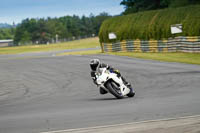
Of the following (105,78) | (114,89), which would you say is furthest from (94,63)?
(114,89)

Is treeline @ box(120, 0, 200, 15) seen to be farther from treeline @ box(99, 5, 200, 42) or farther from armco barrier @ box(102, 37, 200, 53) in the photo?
armco barrier @ box(102, 37, 200, 53)

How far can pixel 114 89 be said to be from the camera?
1285 cm

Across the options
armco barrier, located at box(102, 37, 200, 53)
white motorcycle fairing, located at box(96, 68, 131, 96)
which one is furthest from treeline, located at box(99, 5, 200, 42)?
white motorcycle fairing, located at box(96, 68, 131, 96)

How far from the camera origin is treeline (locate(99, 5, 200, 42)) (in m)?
36.8

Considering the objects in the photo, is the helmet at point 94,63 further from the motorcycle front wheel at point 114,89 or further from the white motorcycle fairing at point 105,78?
the motorcycle front wheel at point 114,89

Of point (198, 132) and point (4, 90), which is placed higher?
point (198, 132)

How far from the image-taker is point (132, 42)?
153 ft

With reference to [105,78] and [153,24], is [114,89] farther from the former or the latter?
[153,24]

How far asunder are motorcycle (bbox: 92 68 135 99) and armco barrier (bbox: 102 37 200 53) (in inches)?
919

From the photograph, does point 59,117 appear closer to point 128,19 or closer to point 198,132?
point 198,132

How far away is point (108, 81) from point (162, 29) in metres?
29.4

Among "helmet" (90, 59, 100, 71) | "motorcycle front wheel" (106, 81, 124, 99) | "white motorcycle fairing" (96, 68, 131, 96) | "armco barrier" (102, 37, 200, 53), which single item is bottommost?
"armco barrier" (102, 37, 200, 53)

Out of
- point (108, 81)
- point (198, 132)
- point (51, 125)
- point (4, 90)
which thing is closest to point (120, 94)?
point (108, 81)

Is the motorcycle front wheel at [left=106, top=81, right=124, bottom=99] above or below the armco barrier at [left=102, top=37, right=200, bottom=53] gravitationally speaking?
above
